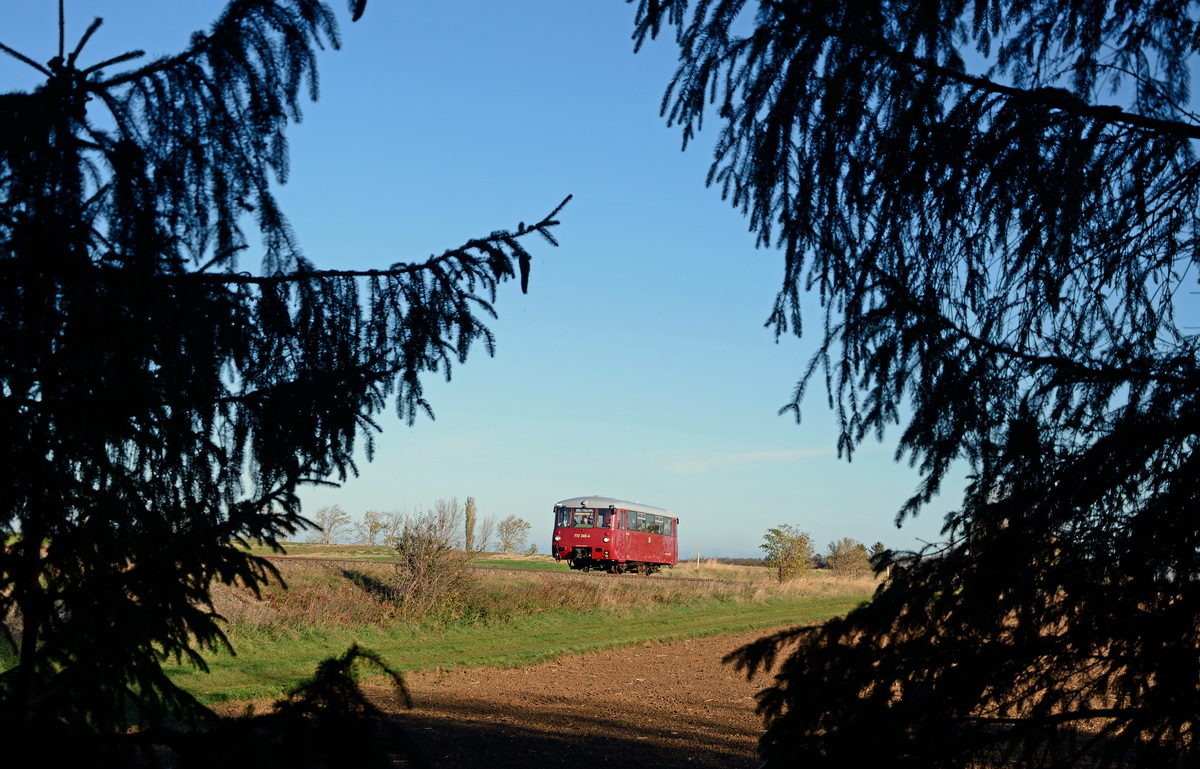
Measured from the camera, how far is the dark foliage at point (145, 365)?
2480 mm

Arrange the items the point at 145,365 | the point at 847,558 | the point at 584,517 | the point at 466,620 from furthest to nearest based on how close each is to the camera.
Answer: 1. the point at 847,558
2. the point at 584,517
3. the point at 466,620
4. the point at 145,365

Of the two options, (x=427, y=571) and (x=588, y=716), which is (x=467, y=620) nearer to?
(x=427, y=571)

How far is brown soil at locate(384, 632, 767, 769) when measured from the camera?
9859mm

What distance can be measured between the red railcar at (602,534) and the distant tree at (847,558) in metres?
14.0

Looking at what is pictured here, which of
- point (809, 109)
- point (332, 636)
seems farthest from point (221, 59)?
point (332, 636)

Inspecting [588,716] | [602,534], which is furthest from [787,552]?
[588,716]

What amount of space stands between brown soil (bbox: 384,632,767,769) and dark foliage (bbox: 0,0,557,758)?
6.67 meters

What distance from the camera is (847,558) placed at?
52.5m

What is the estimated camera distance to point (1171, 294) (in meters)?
3.08

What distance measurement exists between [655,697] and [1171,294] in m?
11.9

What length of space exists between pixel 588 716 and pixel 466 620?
29.4ft

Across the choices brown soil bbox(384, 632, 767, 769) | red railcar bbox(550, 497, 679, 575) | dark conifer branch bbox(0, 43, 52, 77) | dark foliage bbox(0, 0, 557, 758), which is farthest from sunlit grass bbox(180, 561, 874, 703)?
dark conifer branch bbox(0, 43, 52, 77)

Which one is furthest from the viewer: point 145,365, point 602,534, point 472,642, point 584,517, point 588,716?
point 584,517

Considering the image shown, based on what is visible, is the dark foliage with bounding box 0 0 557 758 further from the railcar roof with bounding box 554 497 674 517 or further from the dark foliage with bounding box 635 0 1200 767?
the railcar roof with bounding box 554 497 674 517
